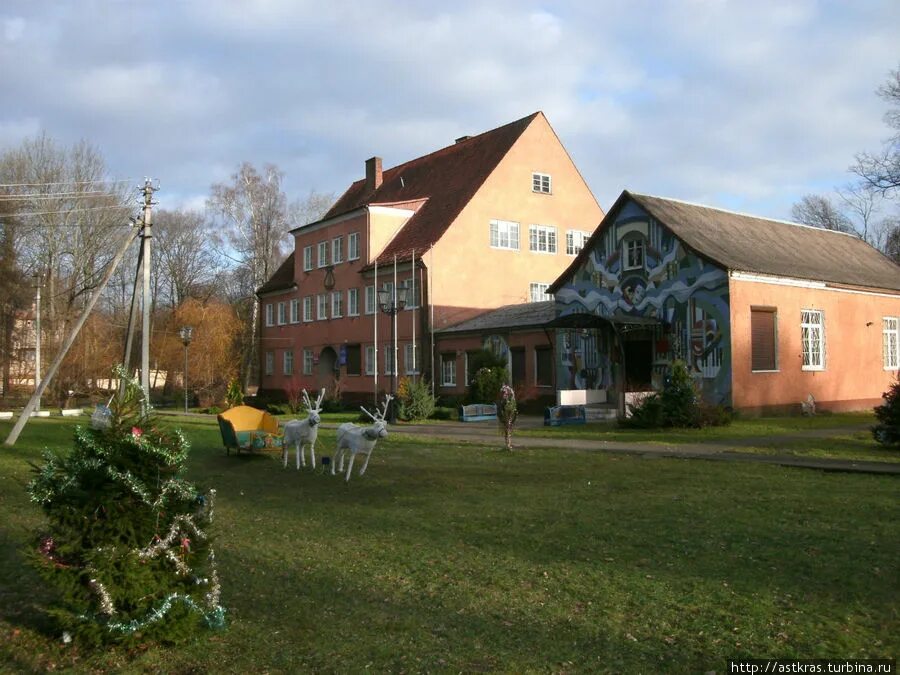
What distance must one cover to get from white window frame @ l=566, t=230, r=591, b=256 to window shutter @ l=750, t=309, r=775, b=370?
17.5 metres

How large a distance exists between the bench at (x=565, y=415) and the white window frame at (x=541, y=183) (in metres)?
18.9

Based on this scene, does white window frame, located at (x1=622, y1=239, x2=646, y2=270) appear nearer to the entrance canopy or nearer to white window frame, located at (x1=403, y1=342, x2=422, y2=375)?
the entrance canopy

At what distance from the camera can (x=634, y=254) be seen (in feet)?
95.6

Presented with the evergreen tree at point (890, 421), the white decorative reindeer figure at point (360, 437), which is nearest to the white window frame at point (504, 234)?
the evergreen tree at point (890, 421)

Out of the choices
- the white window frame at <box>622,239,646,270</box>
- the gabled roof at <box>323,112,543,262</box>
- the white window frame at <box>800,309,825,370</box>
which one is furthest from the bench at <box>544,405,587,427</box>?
the gabled roof at <box>323,112,543,262</box>

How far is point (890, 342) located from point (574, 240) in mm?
16493

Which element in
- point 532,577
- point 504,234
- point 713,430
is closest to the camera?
point 532,577

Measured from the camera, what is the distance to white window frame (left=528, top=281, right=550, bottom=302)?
1665 inches

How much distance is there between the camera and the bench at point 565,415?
26125 mm

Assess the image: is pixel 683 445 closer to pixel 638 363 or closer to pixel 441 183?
pixel 638 363

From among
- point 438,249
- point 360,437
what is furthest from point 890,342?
point 360,437

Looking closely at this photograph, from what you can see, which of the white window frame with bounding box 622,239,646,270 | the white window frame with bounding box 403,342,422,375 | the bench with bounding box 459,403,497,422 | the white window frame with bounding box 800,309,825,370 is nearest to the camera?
the white window frame with bounding box 800,309,825,370

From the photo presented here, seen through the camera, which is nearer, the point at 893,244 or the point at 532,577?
the point at 532,577

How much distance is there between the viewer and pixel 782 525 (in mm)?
9438
